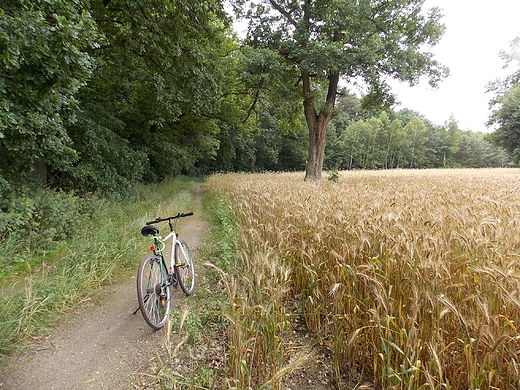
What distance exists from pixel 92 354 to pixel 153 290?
0.78m

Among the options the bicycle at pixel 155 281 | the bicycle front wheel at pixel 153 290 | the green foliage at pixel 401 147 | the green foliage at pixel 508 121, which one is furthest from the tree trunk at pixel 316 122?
the green foliage at pixel 401 147

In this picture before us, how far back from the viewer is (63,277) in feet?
11.7

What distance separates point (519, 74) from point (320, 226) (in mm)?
37763

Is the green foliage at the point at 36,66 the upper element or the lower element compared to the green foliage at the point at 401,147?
lower

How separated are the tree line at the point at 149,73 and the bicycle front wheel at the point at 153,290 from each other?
3240 mm

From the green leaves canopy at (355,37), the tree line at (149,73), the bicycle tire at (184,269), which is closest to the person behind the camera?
the bicycle tire at (184,269)

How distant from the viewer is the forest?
4.17 meters

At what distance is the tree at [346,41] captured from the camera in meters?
11.2

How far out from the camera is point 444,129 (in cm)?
7138

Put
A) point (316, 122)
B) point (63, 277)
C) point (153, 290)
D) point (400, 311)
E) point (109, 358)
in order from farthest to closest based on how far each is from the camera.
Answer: point (316, 122)
point (63, 277)
point (153, 290)
point (109, 358)
point (400, 311)

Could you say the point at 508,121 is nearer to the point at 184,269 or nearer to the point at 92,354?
the point at 184,269

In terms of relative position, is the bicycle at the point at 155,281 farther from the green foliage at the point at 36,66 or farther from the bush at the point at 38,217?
the bush at the point at 38,217

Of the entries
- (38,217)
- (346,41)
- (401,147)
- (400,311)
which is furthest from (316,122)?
(401,147)

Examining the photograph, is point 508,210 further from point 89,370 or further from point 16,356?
point 16,356
